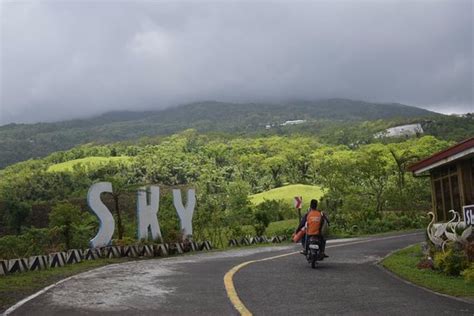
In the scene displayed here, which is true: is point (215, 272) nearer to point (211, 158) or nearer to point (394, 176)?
point (394, 176)

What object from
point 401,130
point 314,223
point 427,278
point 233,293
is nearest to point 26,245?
point 314,223

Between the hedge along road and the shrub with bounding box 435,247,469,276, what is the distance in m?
1.03

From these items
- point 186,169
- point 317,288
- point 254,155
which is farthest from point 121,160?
point 317,288

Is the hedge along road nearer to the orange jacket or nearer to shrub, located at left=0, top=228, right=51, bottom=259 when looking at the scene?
the orange jacket

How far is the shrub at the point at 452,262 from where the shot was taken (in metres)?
10.3

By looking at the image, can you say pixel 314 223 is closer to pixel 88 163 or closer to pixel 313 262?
pixel 313 262

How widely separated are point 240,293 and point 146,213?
38.0 feet

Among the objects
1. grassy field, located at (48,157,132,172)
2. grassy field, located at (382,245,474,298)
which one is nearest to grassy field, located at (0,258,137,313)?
grassy field, located at (382,245,474,298)

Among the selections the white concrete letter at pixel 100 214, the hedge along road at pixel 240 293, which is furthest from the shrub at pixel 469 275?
the white concrete letter at pixel 100 214

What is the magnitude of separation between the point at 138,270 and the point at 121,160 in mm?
70051

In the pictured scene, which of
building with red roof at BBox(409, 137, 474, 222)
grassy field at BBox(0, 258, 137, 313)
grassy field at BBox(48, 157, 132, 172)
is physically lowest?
grassy field at BBox(0, 258, 137, 313)

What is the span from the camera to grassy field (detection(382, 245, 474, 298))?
8539 millimetres

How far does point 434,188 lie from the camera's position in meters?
16.6

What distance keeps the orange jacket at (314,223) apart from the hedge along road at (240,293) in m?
0.79
